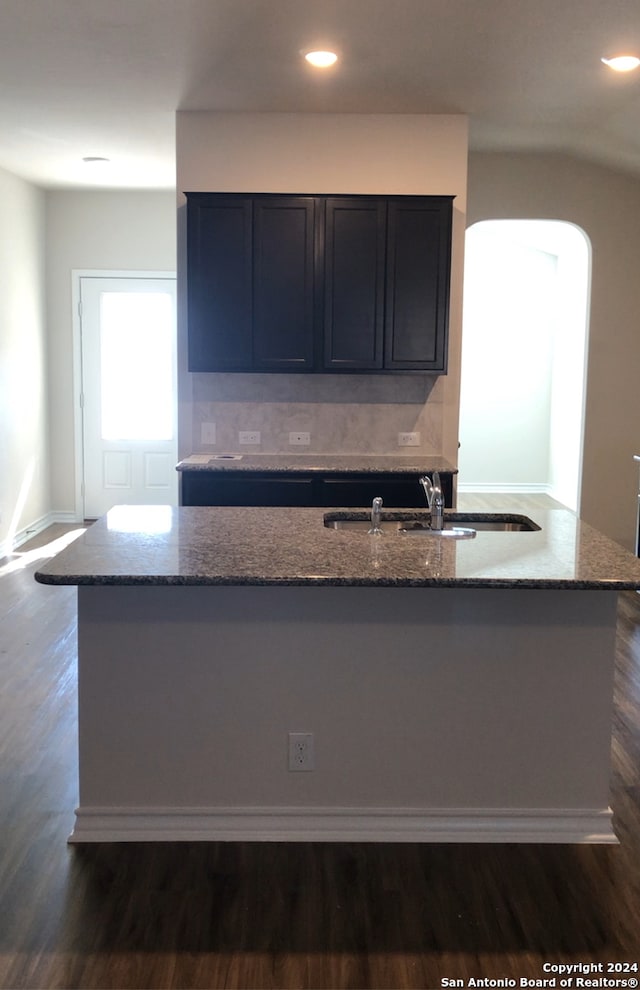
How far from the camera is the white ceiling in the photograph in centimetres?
362

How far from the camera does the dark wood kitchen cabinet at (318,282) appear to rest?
500cm

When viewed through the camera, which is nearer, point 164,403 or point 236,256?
point 236,256

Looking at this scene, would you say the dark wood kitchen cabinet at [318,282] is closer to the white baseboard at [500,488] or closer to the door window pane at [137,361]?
the door window pane at [137,361]

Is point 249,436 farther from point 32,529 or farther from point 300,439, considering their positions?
point 32,529

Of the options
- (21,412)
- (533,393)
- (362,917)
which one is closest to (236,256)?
(21,412)

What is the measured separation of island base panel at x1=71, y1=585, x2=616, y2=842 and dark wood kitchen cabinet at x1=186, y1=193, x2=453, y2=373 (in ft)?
8.37

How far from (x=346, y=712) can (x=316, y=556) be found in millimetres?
482

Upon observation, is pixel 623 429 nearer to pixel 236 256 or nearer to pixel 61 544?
pixel 236 256

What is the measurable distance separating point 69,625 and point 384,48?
127 inches

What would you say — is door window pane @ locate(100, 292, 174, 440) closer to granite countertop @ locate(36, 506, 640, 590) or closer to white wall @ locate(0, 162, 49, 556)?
white wall @ locate(0, 162, 49, 556)

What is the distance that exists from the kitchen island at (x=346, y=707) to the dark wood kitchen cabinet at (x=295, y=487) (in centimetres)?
191

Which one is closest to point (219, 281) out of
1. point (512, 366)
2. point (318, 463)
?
point (318, 463)

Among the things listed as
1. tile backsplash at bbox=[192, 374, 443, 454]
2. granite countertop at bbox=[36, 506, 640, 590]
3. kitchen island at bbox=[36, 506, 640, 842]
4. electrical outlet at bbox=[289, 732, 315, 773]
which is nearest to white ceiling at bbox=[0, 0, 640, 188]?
tile backsplash at bbox=[192, 374, 443, 454]

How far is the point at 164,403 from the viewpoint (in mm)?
7918
